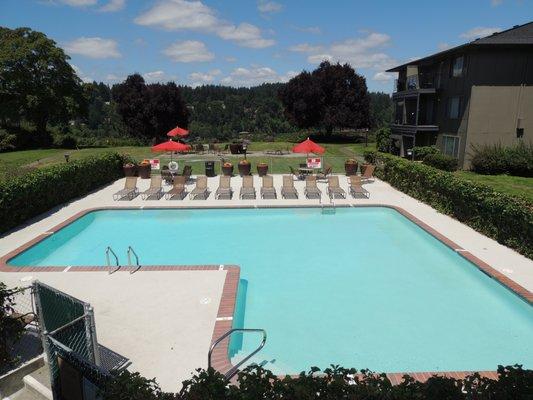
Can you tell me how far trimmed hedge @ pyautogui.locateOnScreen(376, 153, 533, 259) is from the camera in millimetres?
12120

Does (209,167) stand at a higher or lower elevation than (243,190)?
higher

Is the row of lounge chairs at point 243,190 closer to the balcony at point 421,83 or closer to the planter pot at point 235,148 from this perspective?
the planter pot at point 235,148

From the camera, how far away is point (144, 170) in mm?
23203

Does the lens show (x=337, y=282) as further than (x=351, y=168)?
No

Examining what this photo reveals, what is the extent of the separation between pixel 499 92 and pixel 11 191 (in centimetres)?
2890

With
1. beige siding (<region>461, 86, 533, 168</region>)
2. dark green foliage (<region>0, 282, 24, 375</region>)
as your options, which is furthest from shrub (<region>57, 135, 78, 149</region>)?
dark green foliage (<region>0, 282, 24, 375</region>)

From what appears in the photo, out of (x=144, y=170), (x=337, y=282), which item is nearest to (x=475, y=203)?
(x=337, y=282)

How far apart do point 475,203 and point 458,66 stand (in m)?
20.2

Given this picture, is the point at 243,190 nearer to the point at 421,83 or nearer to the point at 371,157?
the point at 371,157

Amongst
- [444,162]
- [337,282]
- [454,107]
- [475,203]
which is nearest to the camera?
[337,282]

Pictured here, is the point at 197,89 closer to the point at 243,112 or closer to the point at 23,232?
the point at 243,112

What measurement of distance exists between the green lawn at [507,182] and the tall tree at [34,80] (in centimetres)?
4013

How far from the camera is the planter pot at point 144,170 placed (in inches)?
914

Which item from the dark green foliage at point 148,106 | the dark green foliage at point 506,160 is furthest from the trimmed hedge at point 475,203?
the dark green foliage at point 148,106
